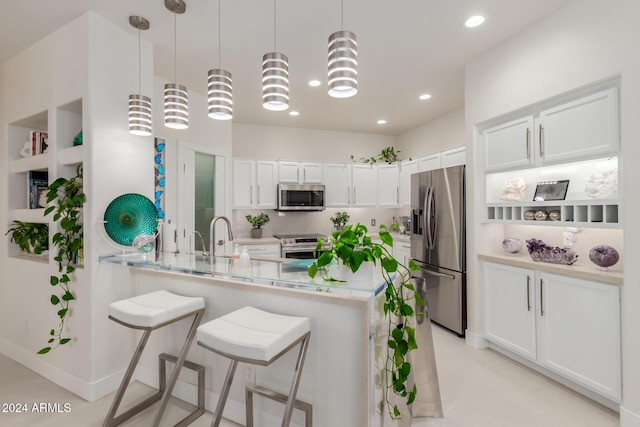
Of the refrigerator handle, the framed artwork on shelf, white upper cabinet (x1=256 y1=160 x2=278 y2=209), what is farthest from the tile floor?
white upper cabinet (x1=256 y1=160 x2=278 y2=209)

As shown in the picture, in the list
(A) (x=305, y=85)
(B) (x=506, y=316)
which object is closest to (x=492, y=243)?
(B) (x=506, y=316)

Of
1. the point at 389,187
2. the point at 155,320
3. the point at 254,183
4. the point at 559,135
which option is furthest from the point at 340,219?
the point at 155,320

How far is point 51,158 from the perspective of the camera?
252 cm

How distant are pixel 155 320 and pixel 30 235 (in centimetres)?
193

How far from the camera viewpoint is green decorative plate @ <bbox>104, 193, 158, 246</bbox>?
7.86 ft

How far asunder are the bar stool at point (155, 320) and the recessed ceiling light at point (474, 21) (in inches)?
111

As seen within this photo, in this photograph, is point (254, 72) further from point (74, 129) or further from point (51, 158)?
point (51, 158)

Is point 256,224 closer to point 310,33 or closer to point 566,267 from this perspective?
point 310,33

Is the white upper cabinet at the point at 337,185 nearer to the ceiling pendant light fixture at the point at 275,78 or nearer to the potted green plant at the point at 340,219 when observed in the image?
the potted green plant at the point at 340,219

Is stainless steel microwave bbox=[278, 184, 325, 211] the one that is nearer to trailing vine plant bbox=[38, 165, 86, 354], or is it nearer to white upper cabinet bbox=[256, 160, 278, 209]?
white upper cabinet bbox=[256, 160, 278, 209]

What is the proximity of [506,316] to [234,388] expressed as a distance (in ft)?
7.71

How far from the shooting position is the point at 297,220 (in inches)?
219

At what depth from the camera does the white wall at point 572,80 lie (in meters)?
1.93

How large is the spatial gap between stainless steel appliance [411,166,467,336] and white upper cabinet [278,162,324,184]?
1774 mm
